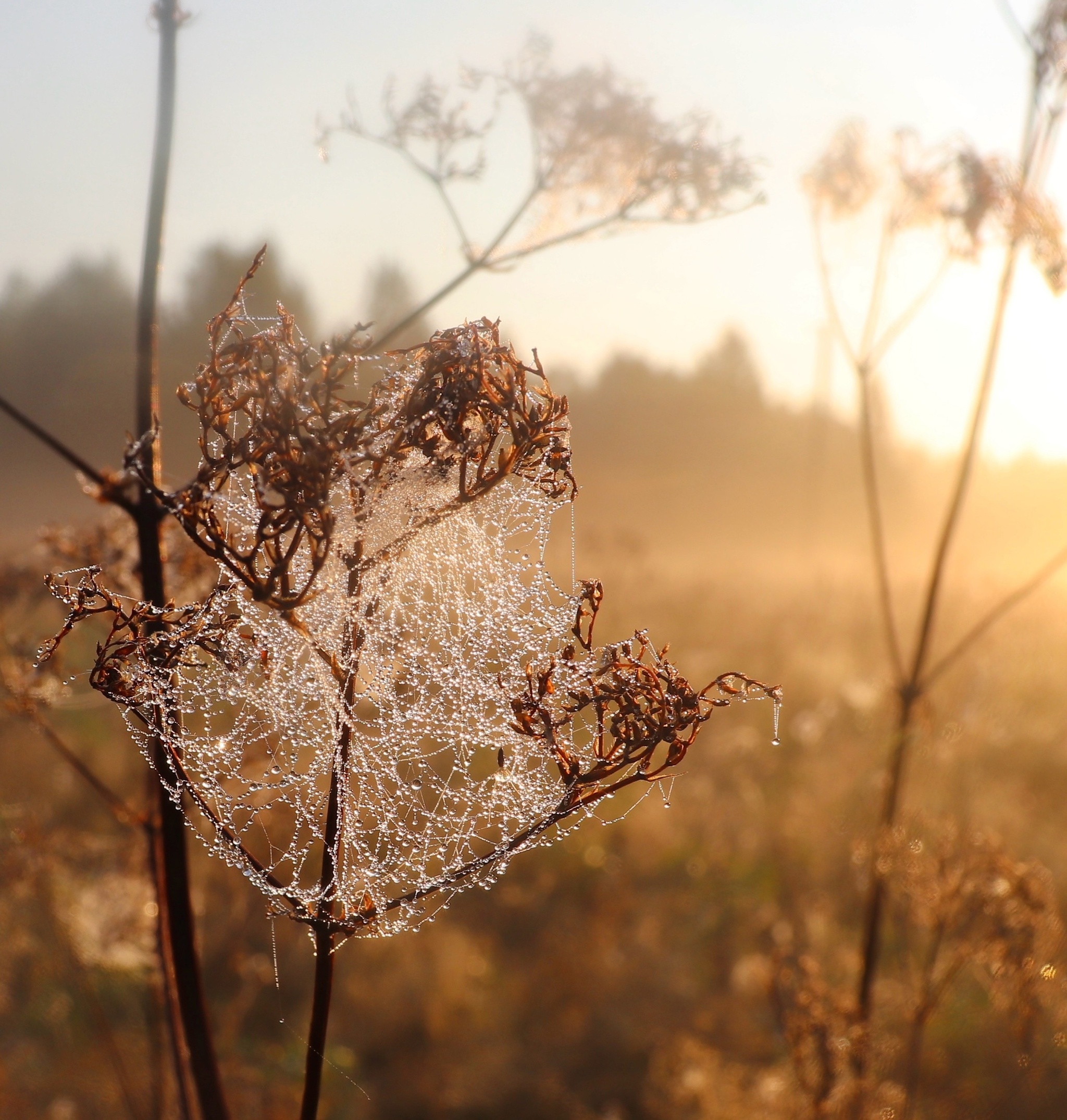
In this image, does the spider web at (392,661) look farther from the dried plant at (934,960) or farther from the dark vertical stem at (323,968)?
the dried plant at (934,960)

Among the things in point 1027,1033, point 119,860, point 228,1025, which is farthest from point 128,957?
point 1027,1033

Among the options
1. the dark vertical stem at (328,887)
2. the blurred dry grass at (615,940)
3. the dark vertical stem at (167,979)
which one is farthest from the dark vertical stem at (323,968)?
the blurred dry grass at (615,940)

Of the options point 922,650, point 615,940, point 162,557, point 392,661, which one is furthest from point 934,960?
point 615,940

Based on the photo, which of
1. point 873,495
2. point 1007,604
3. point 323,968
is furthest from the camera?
point 873,495

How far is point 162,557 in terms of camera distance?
1.35m

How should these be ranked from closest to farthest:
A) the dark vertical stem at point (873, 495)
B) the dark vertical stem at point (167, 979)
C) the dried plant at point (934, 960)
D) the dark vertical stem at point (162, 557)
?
the dark vertical stem at point (162, 557) < the dark vertical stem at point (167, 979) < the dried plant at point (934, 960) < the dark vertical stem at point (873, 495)

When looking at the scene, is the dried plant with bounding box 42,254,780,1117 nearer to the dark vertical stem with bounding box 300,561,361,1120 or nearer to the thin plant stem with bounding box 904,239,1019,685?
the dark vertical stem with bounding box 300,561,361,1120

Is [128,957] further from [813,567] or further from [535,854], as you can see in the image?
[813,567]

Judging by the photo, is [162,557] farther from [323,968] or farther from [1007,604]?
[1007,604]

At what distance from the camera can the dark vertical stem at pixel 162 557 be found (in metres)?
1.29

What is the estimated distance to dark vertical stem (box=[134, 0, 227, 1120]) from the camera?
1295 mm

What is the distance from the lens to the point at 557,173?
193cm

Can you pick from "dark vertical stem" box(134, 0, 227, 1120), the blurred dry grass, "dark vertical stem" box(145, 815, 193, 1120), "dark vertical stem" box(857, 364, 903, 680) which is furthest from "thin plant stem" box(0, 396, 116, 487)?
"dark vertical stem" box(857, 364, 903, 680)

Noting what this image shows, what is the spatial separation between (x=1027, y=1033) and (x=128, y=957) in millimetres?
3554
